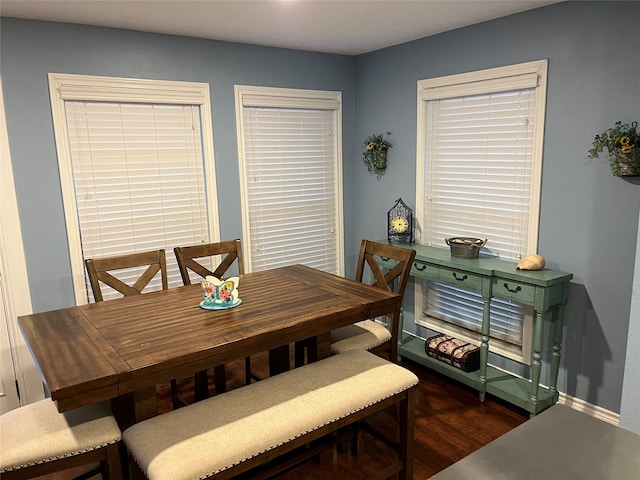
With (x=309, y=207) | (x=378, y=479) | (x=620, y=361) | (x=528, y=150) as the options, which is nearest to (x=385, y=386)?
(x=378, y=479)

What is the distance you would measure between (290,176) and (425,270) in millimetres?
1460

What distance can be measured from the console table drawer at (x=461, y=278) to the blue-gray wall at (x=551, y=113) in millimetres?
447

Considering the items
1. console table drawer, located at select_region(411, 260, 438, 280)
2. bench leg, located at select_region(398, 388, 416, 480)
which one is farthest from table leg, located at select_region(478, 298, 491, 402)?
bench leg, located at select_region(398, 388, 416, 480)

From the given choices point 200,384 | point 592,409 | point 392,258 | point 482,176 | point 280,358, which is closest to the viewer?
point 280,358

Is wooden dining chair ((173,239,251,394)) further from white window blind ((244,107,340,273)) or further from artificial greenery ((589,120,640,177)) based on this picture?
artificial greenery ((589,120,640,177))

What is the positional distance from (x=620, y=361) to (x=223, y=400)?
7.38 feet

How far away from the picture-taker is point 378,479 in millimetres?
2043

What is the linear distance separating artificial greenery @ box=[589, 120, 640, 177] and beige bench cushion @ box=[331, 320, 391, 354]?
156cm

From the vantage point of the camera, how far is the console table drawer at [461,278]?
9.77ft

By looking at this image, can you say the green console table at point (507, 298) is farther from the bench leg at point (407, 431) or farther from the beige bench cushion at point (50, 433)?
the beige bench cushion at point (50, 433)

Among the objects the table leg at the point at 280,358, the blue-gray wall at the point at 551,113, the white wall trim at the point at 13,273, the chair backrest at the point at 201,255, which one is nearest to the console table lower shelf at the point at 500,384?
the blue-gray wall at the point at 551,113

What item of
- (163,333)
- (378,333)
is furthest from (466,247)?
(163,333)

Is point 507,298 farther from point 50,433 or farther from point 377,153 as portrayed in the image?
point 50,433

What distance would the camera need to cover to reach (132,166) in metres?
3.26
